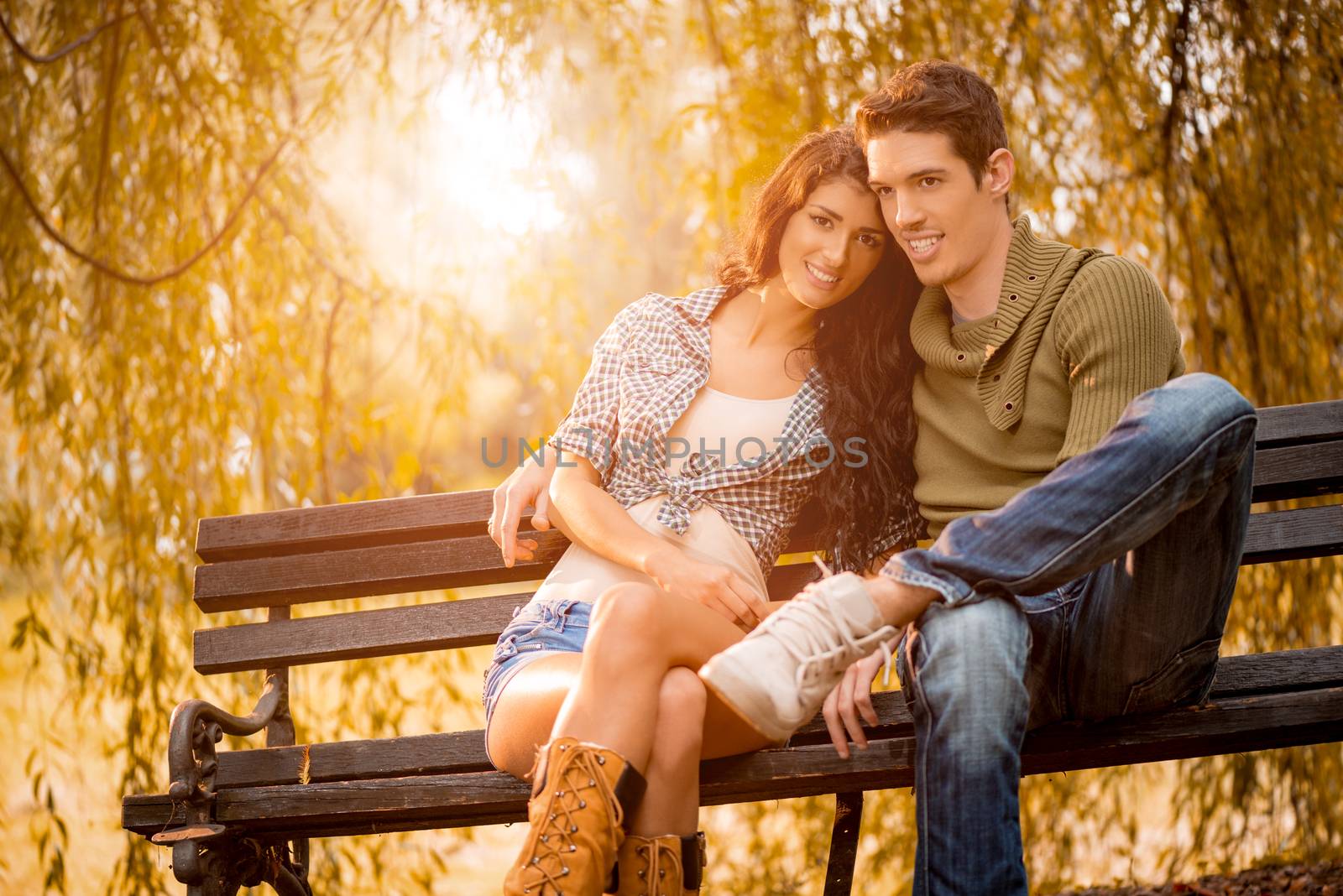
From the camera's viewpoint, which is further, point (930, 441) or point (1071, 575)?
point (930, 441)

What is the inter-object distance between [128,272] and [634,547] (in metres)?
1.68

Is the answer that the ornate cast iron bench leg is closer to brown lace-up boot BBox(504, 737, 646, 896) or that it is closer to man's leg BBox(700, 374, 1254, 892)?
brown lace-up boot BBox(504, 737, 646, 896)

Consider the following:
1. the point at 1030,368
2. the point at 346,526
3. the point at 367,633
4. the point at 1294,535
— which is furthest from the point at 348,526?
the point at 1294,535

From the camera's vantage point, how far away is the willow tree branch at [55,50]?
9.36 ft

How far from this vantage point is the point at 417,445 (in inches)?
127

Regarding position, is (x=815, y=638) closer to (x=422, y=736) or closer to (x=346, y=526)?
(x=422, y=736)

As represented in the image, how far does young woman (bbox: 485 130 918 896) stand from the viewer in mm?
1976

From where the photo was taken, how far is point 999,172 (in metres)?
2.13

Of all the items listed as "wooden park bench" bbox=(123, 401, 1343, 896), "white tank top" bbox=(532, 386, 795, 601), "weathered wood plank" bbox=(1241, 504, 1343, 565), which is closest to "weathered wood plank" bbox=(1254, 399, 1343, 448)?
"wooden park bench" bbox=(123, 401, 1343, 896)

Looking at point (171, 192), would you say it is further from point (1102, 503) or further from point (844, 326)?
point (1102, 503)

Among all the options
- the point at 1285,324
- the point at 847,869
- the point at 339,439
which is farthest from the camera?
the point at 339,439

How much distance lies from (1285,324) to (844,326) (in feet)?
4.13

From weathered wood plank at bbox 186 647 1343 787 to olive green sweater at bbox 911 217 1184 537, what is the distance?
40 cm

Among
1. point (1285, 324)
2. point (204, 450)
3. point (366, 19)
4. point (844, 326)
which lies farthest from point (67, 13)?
point (1285, 324)
